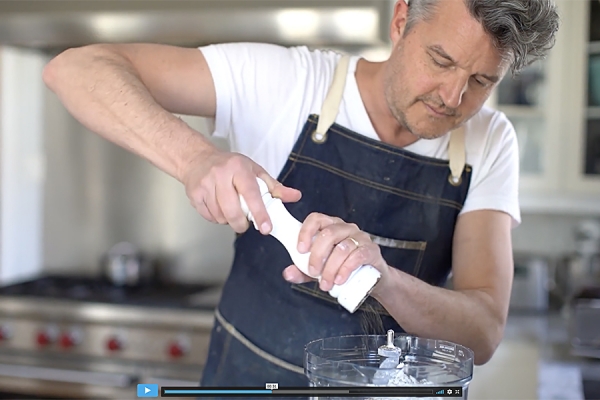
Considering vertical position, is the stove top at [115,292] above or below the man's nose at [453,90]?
below

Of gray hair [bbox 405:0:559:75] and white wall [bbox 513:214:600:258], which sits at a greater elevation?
gray hair [bbox 405:0:559:75]

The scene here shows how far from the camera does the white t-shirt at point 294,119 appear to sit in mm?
1251

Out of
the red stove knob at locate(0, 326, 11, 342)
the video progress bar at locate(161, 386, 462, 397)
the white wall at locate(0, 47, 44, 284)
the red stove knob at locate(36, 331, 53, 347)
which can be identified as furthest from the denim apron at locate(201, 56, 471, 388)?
the white wall at locate(0, 47, 44, 284)

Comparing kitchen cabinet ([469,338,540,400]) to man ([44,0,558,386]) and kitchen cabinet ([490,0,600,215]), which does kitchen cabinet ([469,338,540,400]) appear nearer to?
kitchen cabinet ([490,0,600,215])

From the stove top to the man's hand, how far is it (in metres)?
1.76

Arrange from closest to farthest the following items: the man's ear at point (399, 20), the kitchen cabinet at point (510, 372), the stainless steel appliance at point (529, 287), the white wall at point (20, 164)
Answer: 1. the man's ear at point (399, 20)
2. the kitchen cabinet at point (510, 372)
3. the stainless steel appliance at point (529, 287)
4. the white wall at point (20, 164)

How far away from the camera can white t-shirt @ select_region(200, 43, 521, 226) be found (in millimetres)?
1251

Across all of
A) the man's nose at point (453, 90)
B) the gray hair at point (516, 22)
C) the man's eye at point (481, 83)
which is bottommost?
the man's nose at point (453, 90)

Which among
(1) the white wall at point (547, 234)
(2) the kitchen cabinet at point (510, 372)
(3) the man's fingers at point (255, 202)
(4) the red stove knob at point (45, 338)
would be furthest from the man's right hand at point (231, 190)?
(1) the white wall at point (547, 234)

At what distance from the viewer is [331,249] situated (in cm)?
81

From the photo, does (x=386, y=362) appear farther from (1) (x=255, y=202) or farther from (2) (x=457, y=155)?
(2) (x=457, y=155)

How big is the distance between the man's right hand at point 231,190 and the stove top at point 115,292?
1.71 metres

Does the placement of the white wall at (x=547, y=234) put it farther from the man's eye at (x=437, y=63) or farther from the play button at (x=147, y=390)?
the play button at (x=147, y=390)

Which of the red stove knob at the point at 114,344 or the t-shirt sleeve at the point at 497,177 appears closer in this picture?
the t-shirt sleeve at the point at 497,177
